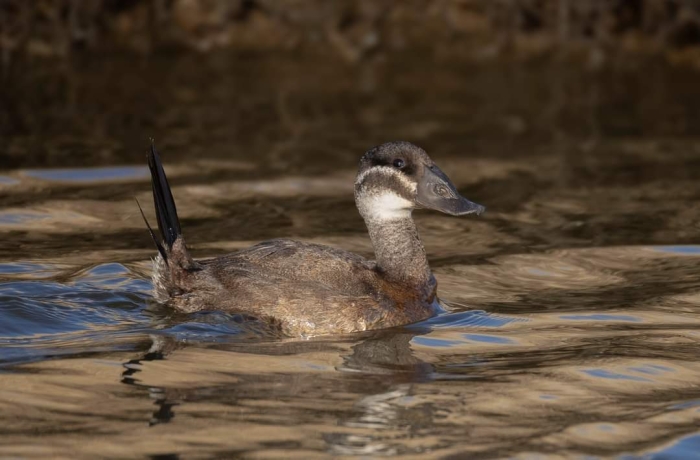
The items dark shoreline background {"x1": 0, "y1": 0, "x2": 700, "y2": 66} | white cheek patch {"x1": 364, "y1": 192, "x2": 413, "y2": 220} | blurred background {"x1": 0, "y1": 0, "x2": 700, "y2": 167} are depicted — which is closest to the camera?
white cheek patch {"x1": 364, "y1": 192, "x2": 413, "y2": 220}

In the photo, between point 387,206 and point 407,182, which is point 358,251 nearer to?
point 387,206

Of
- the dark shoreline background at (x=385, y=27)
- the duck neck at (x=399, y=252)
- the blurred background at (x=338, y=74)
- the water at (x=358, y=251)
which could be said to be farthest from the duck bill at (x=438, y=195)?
the dark shoreline background at (x=385, y=27)

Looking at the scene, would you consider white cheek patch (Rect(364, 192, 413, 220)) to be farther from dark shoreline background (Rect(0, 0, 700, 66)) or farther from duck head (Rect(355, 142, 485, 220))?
dark shoreline background (Rect(0, 0, 700, 66))

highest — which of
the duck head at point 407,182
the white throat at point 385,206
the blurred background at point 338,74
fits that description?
the blurred background at point 338,74

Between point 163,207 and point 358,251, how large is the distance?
201 cm

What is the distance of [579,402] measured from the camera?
590cm

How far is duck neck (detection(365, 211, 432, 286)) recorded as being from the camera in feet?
24.6

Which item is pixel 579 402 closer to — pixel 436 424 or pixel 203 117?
pixel 436 424

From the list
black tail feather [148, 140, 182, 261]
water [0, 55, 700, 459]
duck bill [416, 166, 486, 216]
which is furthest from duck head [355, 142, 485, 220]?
black tail feather [148, 140, 182, 261]

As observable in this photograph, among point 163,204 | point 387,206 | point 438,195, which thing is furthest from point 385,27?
point 163,204

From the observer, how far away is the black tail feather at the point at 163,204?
7156mm

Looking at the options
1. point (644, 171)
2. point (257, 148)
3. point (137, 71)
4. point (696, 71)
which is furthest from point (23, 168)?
point (696, 71)

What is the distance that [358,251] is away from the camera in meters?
8.87

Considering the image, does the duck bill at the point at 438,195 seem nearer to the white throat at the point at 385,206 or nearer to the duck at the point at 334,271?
the duck at the point at 334,271
